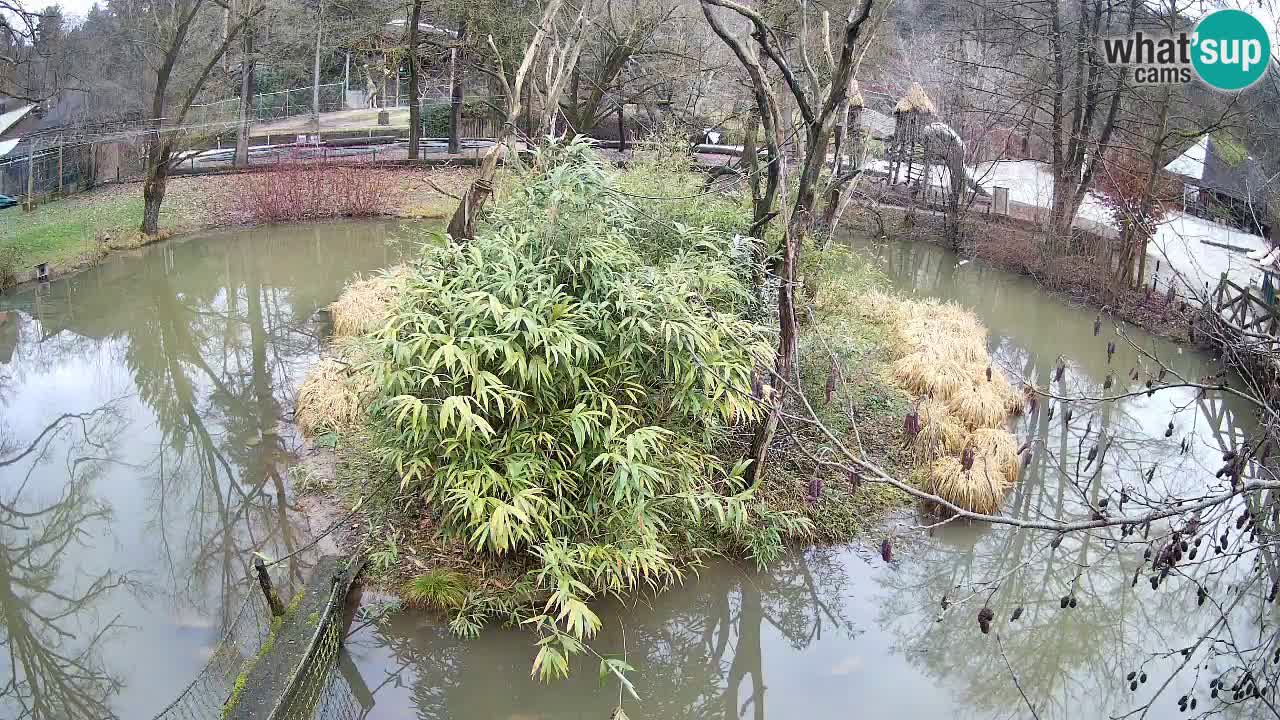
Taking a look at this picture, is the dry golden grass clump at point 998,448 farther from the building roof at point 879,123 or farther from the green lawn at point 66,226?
the building roof at point 879,123

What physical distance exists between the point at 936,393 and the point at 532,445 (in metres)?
4.01

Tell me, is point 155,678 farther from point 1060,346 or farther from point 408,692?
point 1060,346

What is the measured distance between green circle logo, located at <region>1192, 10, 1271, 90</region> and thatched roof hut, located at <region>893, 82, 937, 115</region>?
16.8 feet

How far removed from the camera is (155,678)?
4785mm

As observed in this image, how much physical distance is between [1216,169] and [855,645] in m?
10.9

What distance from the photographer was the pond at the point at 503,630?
4805 millimetres

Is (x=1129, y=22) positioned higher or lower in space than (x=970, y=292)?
higher

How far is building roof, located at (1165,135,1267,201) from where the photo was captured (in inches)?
406

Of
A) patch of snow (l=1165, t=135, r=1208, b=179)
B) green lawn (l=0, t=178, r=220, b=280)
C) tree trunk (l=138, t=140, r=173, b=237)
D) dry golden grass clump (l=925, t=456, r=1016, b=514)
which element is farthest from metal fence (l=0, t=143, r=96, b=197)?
patch of snow (l=1165, t=135, r=1208, b=179)

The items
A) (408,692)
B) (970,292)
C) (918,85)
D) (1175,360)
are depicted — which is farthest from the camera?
(918,85)

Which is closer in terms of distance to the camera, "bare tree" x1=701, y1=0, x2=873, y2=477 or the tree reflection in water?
the tree reflection in water

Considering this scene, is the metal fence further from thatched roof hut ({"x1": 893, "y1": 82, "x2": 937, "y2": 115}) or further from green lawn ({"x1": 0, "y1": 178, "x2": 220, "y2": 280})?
thatched roof hut ({"x1": 893, "y1": 82, "x2": 937, "y2": 115})

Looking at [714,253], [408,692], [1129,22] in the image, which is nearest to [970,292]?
[1129,22]

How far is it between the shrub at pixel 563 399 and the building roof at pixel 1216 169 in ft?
24.0
